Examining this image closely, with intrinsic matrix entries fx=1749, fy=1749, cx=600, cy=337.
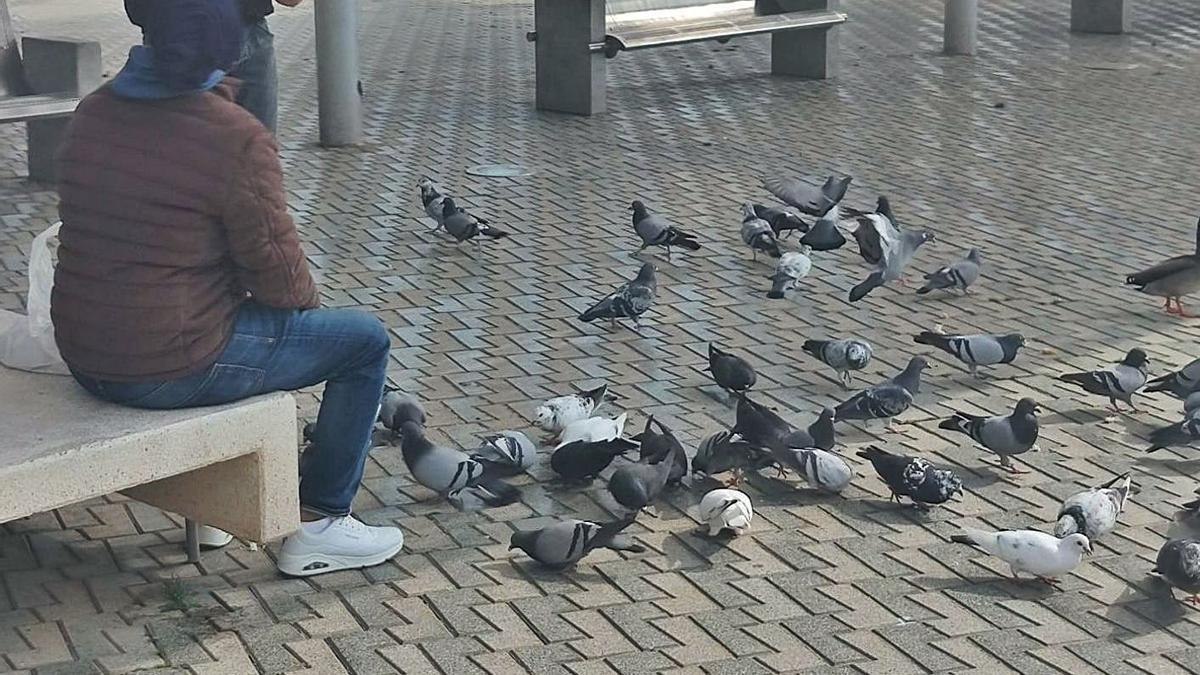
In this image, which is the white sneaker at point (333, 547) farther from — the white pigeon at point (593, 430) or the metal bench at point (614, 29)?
the metal bench at point (614, 29)

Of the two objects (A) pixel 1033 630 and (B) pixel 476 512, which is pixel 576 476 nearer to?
(B) pixel 476 512

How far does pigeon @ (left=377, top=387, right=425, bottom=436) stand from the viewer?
20.3ft

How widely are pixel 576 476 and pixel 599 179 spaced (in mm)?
5051

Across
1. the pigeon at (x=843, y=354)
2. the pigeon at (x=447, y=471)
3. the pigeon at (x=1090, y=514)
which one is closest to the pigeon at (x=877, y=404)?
the pigeon at (x=843, y=354)

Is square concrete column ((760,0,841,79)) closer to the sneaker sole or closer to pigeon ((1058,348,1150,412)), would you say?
pigeon ((1058,348,1150,412))

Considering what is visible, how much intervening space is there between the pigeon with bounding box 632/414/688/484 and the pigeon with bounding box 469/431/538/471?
39 centimetres

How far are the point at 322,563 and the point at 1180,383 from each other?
352cm

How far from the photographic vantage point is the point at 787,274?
829 cm

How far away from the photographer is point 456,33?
17297mm

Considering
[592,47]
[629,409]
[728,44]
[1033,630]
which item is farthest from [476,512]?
[728,44]

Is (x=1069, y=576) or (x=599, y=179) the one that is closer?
(x=1069, y=576)

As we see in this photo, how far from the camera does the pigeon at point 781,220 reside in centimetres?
905

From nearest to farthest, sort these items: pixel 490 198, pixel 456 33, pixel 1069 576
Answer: pixel 1069 576
pixel 490 198
pixel 456 33

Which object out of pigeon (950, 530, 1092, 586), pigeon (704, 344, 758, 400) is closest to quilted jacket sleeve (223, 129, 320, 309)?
pigeon (950, 530, 1092, 586)
